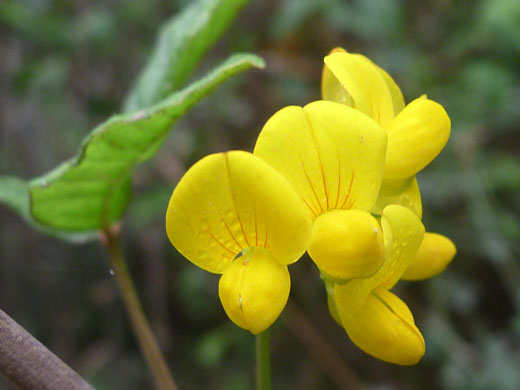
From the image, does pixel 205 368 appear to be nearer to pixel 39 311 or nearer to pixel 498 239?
pixel 39 311

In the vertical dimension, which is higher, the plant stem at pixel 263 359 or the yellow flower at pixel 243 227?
the yellow flower at pixel 243 227

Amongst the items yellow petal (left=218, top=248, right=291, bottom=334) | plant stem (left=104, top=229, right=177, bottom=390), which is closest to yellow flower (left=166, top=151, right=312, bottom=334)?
yellow petal (left=218, top=248, right=291, bottom=334)

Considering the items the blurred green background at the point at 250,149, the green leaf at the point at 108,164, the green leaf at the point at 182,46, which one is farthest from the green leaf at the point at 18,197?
the blurred green background at the point at 250,149

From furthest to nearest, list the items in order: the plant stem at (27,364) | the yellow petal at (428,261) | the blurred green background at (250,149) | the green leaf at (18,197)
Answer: the blurred green background at (250,149)
the green leaf at (18,197)
the yellow petal at (428,261)
the plant stem at (27,364)

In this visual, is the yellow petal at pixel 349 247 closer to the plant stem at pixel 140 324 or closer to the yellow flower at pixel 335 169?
A: the yellow flower at pixel 335 169

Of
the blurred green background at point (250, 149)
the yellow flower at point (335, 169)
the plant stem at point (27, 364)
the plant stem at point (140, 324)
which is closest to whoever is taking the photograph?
the plant stem at point (27, 364)

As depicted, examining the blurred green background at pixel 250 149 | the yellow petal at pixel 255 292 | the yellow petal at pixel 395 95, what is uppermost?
the yellow petal at pixel 255 292

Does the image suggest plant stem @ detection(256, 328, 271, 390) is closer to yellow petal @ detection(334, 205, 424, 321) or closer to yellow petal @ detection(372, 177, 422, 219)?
yellow petal @ detection(334, 205, 424, 321)
